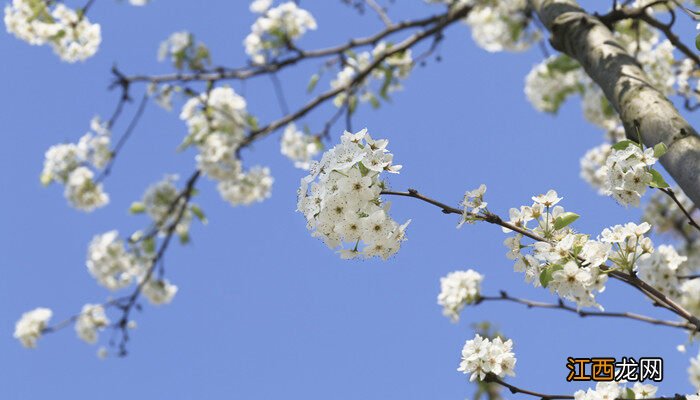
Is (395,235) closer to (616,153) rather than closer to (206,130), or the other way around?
(616,153)

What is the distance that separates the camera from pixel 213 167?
6754 mm

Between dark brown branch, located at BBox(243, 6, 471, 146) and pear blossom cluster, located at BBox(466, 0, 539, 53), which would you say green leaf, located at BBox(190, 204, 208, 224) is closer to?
Result: dark brown branch, located at BBox(243, 6, 471, 146)

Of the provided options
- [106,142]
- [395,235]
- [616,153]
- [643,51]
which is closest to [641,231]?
[616,153]

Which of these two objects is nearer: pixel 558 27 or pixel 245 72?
pixel 558 27

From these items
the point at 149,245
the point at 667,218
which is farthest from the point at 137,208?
the point at 667,218

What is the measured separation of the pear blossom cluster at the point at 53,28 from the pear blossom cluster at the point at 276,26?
58.9 inches

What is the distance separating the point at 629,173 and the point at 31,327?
22.9ft

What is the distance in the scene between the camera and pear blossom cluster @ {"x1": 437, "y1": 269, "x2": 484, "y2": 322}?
145 inches

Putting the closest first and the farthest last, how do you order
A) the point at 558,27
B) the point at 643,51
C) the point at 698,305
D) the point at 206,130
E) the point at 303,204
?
the point at 303,204 → the point at 558,27 → the point at 698,305 → the point at 643,51 → the point at 206,130

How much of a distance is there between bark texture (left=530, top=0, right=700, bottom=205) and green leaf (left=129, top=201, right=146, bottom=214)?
5020 millimetres

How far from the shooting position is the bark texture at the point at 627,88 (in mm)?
1698

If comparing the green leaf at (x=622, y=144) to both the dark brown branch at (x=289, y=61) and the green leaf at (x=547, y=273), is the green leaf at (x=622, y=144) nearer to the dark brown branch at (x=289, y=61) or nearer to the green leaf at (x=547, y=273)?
the green leaf at (x=547, y=273)

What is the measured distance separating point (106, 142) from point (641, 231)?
6.46 meters

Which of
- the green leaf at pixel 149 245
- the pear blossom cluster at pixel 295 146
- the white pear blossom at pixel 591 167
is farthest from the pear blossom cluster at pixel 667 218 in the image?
the green leaf at pixel 149 245
